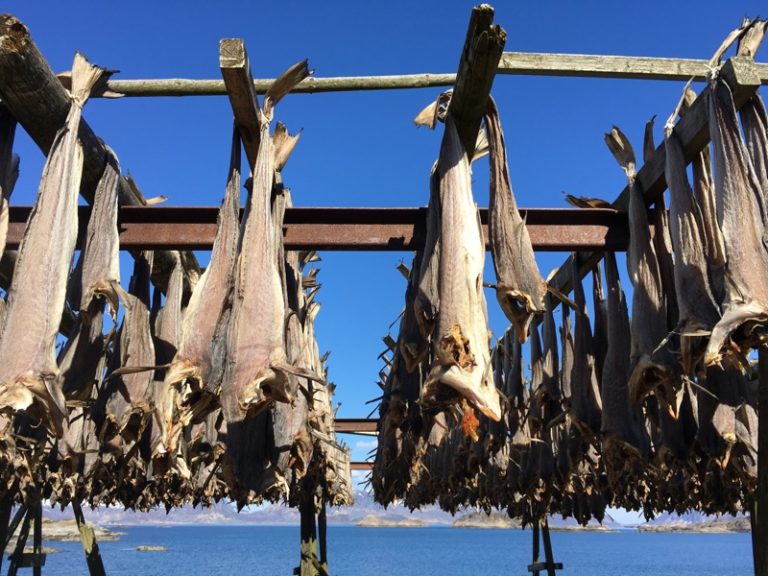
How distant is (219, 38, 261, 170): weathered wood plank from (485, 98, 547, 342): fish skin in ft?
4.45

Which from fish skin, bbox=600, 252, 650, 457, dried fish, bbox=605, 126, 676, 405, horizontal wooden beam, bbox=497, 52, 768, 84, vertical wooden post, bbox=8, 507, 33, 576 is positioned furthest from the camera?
vertical wooden post, bbox=8, 507, 33, 576

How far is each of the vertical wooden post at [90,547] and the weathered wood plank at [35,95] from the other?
7306 mm

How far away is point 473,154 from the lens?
401 cm

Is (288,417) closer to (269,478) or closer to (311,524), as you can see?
(269,478)

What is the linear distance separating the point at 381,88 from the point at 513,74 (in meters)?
0.86

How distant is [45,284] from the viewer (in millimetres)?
3117

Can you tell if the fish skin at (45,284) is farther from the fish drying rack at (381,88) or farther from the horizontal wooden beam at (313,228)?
the horizontal wooden beam at (313,228)

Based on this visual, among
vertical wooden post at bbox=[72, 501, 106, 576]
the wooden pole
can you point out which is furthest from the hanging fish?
the wooden pole

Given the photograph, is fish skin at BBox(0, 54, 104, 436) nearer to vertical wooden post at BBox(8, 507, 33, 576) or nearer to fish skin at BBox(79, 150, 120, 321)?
fish skin at BBox(79, 150, 120, 321)

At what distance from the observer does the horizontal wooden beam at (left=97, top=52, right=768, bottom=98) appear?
412 centimetres

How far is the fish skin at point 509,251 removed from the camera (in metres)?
3.25

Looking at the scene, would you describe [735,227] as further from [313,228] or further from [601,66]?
[313,228]

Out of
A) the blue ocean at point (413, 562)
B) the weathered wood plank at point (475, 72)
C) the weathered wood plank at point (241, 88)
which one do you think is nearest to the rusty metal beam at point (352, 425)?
the weathered wood plank at point (241, 88)

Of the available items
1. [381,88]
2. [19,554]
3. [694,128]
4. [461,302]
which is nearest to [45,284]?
[461,302]
